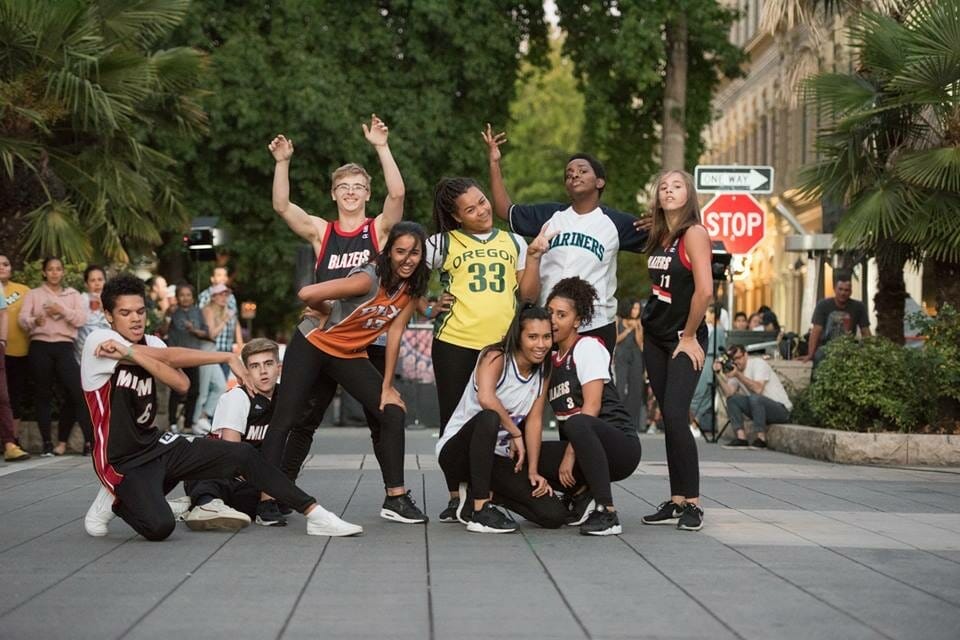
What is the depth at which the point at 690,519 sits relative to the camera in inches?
362

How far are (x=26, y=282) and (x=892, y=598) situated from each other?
1250 cm

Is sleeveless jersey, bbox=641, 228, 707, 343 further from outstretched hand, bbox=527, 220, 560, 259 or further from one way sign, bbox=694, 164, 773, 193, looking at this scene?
one way sign, bbox=694, 164, 773, 193

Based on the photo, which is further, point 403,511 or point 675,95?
point 675,95

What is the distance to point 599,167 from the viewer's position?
31.7 feet

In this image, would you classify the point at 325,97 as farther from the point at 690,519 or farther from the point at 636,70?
the point at 690,519

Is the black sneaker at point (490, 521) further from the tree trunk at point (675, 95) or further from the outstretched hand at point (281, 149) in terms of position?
the tree trunk at point (675, 95)

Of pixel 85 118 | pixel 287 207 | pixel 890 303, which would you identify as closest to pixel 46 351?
pixel 85 118

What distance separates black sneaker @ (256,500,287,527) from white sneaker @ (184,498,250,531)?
186mm

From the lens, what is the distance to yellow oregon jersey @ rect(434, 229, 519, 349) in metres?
9.34

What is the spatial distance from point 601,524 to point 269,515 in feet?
5.68

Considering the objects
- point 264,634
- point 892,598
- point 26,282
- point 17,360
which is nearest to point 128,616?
point 264,634

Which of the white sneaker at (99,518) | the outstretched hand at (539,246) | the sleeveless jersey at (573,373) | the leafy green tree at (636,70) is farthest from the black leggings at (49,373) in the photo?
the leafy green tree at (636,70)

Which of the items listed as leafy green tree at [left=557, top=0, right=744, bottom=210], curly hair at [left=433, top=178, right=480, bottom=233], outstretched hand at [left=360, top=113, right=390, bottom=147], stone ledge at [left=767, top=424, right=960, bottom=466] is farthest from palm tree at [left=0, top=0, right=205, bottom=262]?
leafy green tree at [left=557, top=0, right=744, bottom=210]

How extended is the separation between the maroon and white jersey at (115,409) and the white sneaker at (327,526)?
2.64 feet
